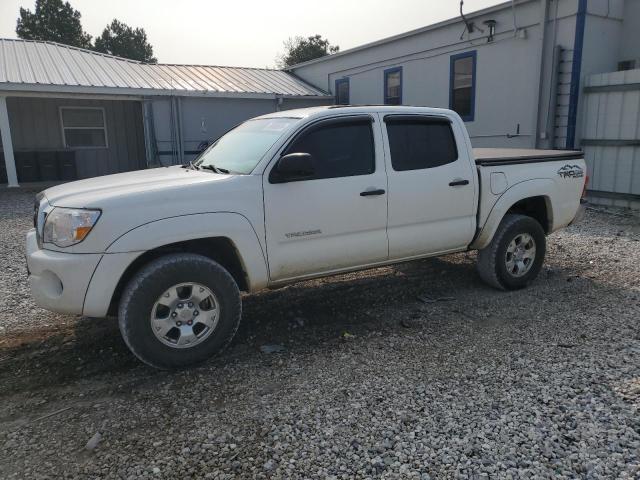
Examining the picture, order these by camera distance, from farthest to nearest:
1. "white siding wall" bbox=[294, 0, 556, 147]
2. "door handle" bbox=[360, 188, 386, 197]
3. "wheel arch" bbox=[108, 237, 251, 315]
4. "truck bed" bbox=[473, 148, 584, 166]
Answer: "white siding wall" bbox=[294, 0, 556, 147] < "truck bed" bbox=[473, 148, 584, 166] < "door handle" bbox=[360, 188, 386, 197] < "wheel arch" bbox=[108, 237, 251, 315]

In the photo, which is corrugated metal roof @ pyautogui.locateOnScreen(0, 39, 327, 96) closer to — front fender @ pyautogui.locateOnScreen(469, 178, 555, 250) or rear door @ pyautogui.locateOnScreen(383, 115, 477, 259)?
rear door @ pyautogui.locateOnScreen(383, 115, 477, 259)

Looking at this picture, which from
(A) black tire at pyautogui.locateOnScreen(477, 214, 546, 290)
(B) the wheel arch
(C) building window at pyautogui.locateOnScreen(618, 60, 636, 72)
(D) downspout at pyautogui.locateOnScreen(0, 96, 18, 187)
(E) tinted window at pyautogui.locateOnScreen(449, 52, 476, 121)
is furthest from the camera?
(D) downspout at pyautogui.locateOnScreen(0, 96, 18, 187)

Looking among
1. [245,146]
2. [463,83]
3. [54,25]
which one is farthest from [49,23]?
[245,146]

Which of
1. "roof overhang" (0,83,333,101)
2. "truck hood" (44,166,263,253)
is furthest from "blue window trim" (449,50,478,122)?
"truck hood" (44,166,263,253)

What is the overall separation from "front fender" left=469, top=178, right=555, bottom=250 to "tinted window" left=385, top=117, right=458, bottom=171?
29.2 inches

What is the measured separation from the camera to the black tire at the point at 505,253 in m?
5.37

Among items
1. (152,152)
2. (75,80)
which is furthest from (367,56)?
(75,80)

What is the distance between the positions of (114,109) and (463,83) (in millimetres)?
12285

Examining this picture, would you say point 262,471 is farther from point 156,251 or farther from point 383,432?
point 156,251

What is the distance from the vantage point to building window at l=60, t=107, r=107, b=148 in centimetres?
1755

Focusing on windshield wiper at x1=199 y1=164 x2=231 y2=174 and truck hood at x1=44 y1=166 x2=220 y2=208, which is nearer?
truck hood at x1=44 y1=166 x2=220 y2=208

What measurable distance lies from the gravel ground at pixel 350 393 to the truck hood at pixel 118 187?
126 centimetres

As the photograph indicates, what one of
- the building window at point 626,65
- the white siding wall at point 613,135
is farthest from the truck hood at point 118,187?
the building window at point 626,65

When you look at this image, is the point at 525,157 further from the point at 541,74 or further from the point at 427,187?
the point at 541,74
